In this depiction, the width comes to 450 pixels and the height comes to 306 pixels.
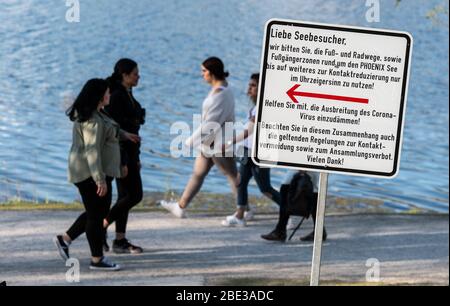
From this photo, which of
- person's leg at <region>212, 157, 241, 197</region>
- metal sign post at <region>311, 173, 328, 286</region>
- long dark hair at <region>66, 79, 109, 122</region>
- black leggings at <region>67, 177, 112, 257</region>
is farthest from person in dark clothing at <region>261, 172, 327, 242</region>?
metal sign post at <region>311, 173, 328, 286</region>

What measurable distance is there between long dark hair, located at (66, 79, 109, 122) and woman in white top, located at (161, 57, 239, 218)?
251 cm

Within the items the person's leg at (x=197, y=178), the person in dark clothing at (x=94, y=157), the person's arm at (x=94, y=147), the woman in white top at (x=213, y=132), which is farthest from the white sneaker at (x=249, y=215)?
the person's arm at (x=94, y=147)

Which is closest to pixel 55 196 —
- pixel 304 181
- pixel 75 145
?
pixel 304 181

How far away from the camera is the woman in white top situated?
12.4 meters

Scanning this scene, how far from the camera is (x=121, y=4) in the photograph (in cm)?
4138

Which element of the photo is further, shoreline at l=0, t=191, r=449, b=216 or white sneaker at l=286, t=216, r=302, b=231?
shoreline at l=0, t=191, r=449, b=216

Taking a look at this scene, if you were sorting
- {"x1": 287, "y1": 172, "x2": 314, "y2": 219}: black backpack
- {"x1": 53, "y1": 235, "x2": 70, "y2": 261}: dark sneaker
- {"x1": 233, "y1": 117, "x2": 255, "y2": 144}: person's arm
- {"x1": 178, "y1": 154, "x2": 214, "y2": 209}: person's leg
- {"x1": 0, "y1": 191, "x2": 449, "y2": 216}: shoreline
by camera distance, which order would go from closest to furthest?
{"x1": 53, "y1": 235, "x2": 70, "y2": 261}: dark sneaker, {"x1": 287, "y1": 172, "x2": 314, "y2": 219}: black backpack, {"x1": 233, "y1": 117, "x2": 255, "y2": 144}: person's arm, {"x1": 178, "y1": 154, "x2": 214, "y2": 209}: person's leg, {"x1": 0, "y1": 191, "x2": 449, "y2": 216}: shoreline

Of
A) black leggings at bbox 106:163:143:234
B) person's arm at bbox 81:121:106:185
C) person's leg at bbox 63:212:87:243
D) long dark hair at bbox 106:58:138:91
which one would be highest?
long dark hair at bbox 106:58:138:91

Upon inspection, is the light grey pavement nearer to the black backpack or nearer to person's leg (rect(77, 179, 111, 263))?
person's leg (rect(77, 179, 111, 263))

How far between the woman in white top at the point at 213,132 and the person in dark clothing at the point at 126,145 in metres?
1.35

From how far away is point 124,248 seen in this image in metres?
11.2

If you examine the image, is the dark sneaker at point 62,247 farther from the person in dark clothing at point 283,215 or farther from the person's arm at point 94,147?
the person in dark clothing at point 283,215

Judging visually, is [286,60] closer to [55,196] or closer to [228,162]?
[228,162]

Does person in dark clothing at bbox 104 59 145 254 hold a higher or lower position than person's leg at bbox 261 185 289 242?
higher
